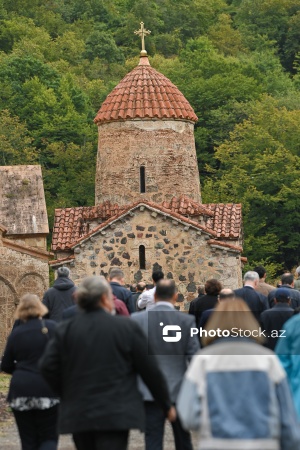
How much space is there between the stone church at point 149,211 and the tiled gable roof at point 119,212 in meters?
0.03

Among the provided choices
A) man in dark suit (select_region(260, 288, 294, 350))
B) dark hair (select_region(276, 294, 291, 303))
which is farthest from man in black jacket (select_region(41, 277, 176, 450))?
dark hair (select_region(276, 294, 291, 303))

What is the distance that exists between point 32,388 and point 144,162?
28.0m

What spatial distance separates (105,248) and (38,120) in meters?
35.2

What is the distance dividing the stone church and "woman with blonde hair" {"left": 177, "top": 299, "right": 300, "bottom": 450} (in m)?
27.8

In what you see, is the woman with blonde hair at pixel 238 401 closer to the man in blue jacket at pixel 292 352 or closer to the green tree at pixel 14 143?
the man in blue jacket at pixel 292 352

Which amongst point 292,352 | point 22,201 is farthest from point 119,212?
point 292,352

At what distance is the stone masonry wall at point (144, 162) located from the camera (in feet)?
136

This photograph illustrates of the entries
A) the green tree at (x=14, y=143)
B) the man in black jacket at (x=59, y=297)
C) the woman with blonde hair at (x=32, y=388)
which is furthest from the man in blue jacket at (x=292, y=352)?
the green tree at (x=14, y=143)

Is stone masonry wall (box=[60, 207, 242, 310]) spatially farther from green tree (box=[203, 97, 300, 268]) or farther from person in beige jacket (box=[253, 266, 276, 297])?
green tree (box=[203, 97, 300, 268])

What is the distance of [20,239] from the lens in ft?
150

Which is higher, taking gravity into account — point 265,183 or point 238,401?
point 265,183

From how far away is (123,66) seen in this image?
95.4m

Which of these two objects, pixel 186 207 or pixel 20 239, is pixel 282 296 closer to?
pixel 186 207

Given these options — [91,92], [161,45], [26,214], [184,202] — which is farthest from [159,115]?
[161,45]
